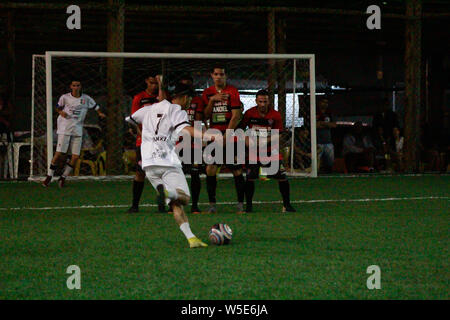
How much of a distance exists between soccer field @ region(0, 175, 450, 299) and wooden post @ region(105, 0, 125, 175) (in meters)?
4.67

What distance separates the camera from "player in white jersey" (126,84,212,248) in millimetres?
7648

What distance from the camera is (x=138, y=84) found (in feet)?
72.2

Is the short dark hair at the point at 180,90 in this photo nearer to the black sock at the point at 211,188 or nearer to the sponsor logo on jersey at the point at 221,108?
the sponsor logo on jersey at the point at 221,108

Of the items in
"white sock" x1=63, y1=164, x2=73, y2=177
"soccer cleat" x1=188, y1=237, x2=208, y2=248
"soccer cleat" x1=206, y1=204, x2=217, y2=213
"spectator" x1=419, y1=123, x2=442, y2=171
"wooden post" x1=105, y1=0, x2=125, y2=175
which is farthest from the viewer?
"spectator" x1=419, y1=123, x2=442, y2=171

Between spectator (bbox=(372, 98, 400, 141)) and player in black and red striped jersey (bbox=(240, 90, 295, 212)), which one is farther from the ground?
spectator (bbox=(372, 98, 400, 141))

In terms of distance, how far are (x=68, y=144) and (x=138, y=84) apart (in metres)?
6.08

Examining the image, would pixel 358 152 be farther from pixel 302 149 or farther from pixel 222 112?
pixel 222 112

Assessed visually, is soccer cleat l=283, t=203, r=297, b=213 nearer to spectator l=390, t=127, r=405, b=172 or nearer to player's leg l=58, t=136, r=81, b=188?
player's leg l=58, t=136, r=81, b=188

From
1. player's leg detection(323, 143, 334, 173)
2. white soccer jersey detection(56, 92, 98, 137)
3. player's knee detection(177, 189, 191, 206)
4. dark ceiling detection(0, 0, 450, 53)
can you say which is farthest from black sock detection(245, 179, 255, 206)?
player's leg detection(323, 143, 334, 173)

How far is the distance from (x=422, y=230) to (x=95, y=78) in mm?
14764

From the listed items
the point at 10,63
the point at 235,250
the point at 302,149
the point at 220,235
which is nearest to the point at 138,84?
the point at 10,63

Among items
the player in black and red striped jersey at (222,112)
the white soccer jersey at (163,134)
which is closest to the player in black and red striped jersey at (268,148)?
the player in black and red striped jersey at (222,112)
